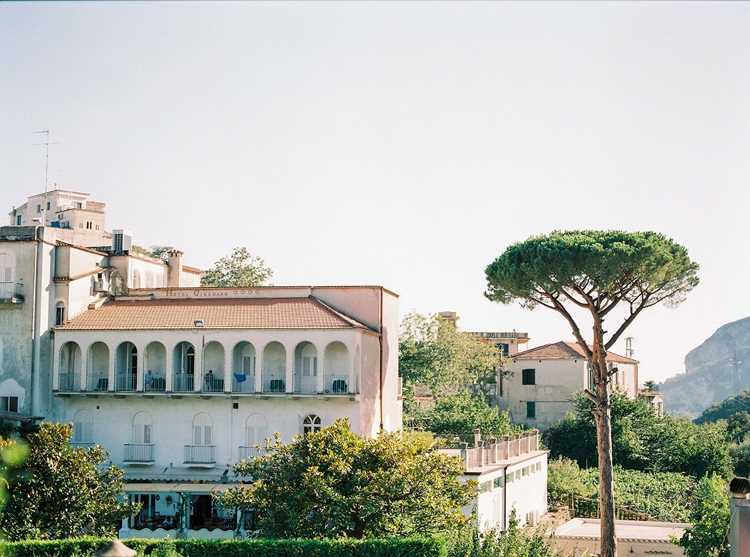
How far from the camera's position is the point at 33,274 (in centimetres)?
3725

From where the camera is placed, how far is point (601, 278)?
119 feet

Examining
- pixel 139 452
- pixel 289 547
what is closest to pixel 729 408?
pixel 139 452

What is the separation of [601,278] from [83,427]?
21115 millimetres

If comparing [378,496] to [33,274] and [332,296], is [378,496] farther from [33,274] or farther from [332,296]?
[33,274]

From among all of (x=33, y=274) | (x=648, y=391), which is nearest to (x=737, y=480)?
(x=33, y=274)

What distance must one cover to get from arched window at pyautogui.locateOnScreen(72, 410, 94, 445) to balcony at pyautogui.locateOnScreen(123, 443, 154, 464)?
5.72 feet

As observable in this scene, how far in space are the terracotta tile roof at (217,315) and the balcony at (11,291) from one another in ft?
6.23

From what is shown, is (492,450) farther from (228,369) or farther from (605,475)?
(228,369)

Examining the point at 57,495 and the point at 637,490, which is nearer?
the point at 57,495

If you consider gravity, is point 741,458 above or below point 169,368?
below

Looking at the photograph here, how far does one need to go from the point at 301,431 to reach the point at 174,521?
5.76 meters

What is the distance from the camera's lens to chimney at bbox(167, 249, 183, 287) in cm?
4475

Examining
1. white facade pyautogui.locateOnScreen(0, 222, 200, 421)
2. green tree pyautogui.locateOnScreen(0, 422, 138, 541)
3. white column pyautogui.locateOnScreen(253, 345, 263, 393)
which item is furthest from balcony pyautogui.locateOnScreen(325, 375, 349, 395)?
white facade pyautogui.locateOnScreen(0, 222, 200, 421)

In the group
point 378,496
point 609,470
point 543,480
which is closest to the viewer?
point 378,496
